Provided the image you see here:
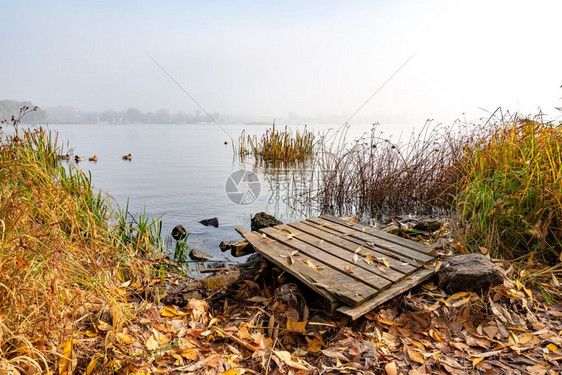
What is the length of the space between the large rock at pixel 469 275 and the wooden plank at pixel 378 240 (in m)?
0.36

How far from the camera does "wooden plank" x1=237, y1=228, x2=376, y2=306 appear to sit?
260 cm

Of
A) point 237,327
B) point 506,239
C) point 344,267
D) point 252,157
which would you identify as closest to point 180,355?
point 237,327

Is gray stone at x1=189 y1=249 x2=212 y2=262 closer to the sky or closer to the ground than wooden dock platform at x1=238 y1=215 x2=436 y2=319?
closer to the ground

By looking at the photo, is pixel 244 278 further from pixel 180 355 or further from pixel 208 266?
pixel 180 355

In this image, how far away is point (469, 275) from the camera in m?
2.74

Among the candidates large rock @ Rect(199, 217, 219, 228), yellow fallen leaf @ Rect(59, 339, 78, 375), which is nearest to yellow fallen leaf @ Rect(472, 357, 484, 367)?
yellow fallen leaf @ Rect(59, 339, 78, 375)

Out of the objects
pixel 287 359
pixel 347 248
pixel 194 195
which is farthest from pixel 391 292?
pixel 194 195

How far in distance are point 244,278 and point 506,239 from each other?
259 cm

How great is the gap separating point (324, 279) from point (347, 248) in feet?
2.56

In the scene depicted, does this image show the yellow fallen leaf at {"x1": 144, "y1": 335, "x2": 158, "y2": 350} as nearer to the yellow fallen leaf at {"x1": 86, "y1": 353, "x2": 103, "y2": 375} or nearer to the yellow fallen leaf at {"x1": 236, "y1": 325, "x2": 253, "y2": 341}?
the yellow fallen leaf at {"x1": 86, "y1": 353, "x2": 103, "y2": 375}

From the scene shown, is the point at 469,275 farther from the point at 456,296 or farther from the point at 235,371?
the point at 235,371

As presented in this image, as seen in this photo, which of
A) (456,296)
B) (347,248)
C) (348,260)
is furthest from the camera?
(347,248)

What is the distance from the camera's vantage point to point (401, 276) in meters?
2.95

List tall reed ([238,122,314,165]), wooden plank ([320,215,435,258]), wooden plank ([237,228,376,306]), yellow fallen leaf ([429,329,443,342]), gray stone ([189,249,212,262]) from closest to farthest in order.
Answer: yellow fallen leaf ([429,329,443,342]) → wooden plank ([237,228,376,306]) → wooden plank ([320,215,435,258]) → gray stone ([189,249,212,262]) → tall reed ([238,122,314,165])
